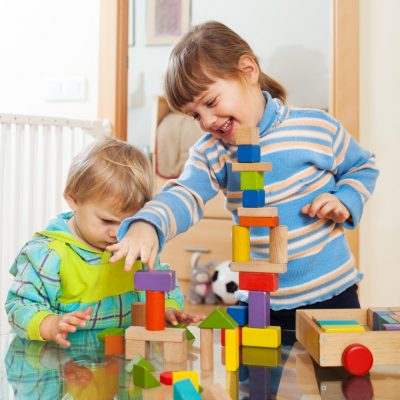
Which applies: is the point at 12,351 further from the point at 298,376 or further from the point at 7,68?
the point at 7,68

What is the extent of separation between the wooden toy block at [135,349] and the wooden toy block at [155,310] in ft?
0.07

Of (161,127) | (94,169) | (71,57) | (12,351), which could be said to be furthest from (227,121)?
(161,127)

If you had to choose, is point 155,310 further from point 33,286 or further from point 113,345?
point 33,286

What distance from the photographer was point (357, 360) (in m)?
0.68

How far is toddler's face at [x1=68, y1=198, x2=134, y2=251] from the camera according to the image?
106 cm

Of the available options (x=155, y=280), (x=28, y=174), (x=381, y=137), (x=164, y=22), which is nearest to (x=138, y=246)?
(x=155, y=280)

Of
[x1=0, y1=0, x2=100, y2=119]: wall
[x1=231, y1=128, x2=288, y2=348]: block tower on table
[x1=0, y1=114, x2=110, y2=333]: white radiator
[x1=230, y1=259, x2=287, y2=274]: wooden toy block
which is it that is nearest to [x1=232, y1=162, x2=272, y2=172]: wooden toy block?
[x1=231, y1=128, x2=288, y2=348]: block tower on table

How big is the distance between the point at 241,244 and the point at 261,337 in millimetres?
117

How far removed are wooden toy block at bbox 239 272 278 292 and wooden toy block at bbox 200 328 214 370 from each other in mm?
85

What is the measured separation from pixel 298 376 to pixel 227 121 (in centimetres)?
49

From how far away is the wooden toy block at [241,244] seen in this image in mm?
797

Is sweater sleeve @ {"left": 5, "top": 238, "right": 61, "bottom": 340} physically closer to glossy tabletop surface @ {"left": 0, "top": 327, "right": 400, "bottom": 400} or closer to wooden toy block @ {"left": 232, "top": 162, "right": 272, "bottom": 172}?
glossy tabletop surface @ {"left": 0, "top": 327, "right": 400, "bottom": 400}

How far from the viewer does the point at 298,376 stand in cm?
68

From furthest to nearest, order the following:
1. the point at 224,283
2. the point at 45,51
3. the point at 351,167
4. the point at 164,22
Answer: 1. the point at 164,22
2. the point at 224,283
3. the point at 45,51
4. the point at 351,167
